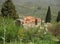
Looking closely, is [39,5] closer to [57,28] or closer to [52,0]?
[52,0]

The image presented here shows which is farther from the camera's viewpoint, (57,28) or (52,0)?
(52,0)

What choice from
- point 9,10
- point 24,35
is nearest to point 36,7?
point 9,10

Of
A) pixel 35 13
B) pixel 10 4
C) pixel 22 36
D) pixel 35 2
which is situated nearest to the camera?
pixel 22 36

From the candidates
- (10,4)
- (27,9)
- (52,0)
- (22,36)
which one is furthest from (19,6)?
(22,36)

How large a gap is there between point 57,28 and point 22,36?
160 centimetres

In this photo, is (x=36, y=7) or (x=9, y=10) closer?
(x=9, y=10)

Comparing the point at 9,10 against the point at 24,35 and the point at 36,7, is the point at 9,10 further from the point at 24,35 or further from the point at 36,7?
the point at 36,7

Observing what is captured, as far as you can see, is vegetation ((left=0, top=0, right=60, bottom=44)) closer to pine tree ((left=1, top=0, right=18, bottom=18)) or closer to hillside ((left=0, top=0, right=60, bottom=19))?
pine tree ((left=1, top=0, right=18, bottom=18))

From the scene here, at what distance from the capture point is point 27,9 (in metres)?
16.4

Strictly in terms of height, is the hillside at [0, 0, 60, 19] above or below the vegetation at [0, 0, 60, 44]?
below

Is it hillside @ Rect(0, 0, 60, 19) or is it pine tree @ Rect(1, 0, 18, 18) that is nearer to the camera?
pine tree @ Rect(1, 0, 18, 18)

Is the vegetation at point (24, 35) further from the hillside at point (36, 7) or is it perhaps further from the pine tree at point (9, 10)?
the hillside at point (36, 7)

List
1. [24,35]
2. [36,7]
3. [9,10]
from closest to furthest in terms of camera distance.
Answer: [24,35], [9,10], [36,7]

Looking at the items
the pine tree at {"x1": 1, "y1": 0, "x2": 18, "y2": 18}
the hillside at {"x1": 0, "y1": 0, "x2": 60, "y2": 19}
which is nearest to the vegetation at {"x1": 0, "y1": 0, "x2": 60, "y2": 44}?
the pine tree at {"x1": 1, "y1": 0, "x2": 18, "y2": 18}
